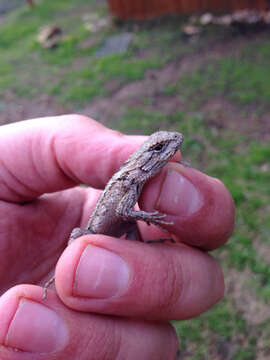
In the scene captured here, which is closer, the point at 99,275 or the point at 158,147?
the point at 99,275

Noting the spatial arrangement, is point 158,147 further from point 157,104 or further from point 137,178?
point 157,104

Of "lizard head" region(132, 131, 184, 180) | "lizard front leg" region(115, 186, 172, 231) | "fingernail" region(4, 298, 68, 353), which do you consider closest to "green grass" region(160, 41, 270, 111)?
"lizard head" region(132, 131, 184, 180)

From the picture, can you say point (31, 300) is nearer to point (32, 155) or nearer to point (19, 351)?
point (19, 351)

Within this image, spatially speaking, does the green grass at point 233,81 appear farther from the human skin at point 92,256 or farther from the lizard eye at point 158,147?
the lizard eye at point 158,147

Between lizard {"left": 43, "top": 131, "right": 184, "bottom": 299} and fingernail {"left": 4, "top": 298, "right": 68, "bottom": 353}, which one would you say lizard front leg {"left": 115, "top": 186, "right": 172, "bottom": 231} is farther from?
fingernail {"left": 4, "top": 298, "right": 68, "bottom": 353}

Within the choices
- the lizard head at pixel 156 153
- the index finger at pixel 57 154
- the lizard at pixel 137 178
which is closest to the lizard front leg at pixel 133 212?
the lizard at pixel 137 178

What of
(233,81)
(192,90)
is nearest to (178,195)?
(192,90)
